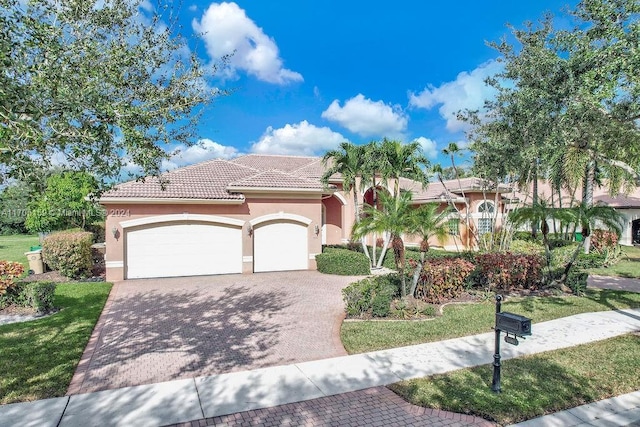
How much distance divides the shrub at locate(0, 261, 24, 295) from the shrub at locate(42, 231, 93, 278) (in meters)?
4.24

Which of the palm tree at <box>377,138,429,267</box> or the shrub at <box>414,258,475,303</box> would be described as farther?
the palm tree at <box>377,138,429,267</box>

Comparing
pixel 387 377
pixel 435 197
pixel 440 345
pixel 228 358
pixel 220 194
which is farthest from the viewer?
pixel 435 197

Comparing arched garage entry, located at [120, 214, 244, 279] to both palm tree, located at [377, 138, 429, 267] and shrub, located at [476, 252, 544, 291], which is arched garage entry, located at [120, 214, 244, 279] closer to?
palm tree, located at [377, 138, 429, 267]

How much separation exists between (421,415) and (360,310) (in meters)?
5.02

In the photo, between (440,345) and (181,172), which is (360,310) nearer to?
(440,345)

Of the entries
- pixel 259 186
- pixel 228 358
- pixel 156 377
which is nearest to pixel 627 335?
pixel 228 358

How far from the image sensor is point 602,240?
23.8 m

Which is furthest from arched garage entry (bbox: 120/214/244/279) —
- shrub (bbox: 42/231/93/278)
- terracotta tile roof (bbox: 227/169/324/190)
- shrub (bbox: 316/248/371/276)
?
shrub (bbox: 316/248/371/276)

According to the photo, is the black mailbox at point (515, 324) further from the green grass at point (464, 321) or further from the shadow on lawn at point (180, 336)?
the shadow on lawn at point (180, 336)

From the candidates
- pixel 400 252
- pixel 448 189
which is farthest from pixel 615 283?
pixel 448 189

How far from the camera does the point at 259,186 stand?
1734 centimetres

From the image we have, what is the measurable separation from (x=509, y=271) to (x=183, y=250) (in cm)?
1351

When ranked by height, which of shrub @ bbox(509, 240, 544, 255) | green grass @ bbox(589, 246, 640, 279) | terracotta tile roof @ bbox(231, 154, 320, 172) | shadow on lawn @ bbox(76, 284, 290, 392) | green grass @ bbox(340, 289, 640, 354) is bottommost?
shadow on lawn @ bbox(76, 284, 290, 392)

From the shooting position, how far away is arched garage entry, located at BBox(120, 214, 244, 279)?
1598cm
